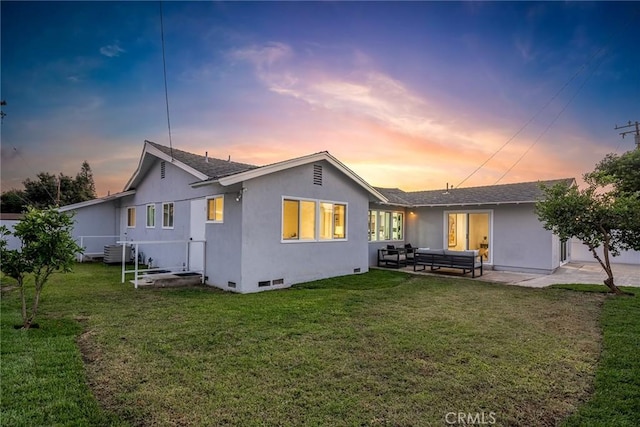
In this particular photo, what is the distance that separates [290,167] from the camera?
9422mm

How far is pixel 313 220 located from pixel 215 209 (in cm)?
306

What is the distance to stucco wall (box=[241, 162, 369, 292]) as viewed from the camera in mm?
8695

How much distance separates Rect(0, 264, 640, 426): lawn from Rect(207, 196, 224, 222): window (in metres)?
2.71

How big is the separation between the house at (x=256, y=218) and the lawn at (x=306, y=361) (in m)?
1.72

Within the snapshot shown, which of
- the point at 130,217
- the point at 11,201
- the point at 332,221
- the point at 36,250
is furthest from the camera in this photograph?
the point at 11,201

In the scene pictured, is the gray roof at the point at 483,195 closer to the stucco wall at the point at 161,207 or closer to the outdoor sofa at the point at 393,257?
the outdoor sofa at the point at 393,257

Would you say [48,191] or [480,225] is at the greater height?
[48,191]

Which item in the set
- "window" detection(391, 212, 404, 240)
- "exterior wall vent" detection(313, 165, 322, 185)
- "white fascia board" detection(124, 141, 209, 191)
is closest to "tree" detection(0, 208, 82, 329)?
"white fascia board" detection(124, 141, 209, 191)

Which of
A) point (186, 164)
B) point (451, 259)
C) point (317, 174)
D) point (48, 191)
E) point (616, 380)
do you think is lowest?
point (616, 380)

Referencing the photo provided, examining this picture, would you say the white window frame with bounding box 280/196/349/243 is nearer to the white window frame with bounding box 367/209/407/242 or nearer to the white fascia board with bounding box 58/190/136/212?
the white window frame with bounding box 367/209/407/242

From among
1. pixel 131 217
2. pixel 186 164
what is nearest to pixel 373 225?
pixel 186 164

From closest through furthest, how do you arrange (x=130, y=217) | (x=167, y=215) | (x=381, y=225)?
(x=167, y=215) < (x=381, y=225) < (x=130, y=217)

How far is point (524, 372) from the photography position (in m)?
3.88

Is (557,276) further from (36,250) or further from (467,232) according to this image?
(36,250)
